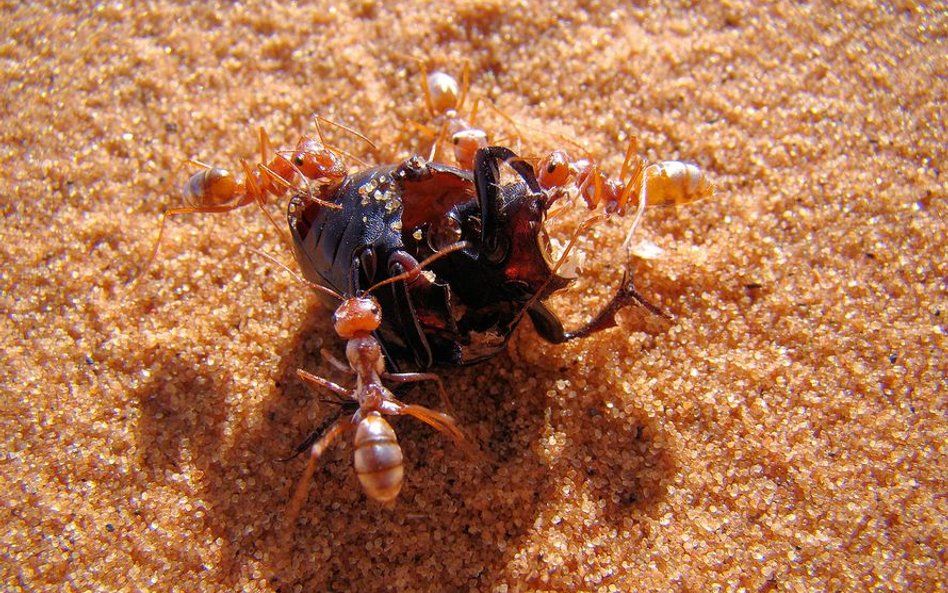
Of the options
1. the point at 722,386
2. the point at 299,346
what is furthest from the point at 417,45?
the point at 722,386

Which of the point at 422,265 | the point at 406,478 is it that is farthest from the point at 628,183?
the point at 406,478

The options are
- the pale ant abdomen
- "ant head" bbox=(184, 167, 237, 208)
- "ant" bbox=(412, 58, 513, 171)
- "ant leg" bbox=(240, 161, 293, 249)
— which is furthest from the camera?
"ant" bbox=(412, 58, 513, 171)

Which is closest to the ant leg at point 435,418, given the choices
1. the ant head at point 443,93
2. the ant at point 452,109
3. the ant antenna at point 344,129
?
the ant at point 452,109

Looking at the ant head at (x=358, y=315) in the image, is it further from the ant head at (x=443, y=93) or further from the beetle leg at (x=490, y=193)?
the ant head at (x=443, y=93)

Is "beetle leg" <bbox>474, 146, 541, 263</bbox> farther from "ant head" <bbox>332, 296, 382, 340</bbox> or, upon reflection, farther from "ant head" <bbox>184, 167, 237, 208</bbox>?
"ant head" <bbox>184, 167, 237, 208</bbox>

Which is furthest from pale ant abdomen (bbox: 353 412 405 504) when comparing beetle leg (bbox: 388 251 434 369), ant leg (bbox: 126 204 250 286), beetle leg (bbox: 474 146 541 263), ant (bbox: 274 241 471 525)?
ant leg (bbox: 126 204 250 286)

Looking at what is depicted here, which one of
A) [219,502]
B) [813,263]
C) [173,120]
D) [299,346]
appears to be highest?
[813,263]

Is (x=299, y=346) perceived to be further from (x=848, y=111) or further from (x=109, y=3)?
(x=848, y=111)

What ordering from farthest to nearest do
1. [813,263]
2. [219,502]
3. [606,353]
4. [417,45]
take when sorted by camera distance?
[417,45], [813,263], [606,353], [219,502]
